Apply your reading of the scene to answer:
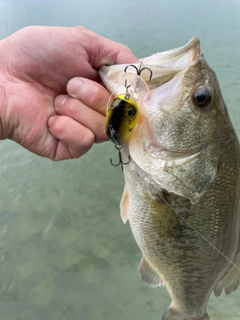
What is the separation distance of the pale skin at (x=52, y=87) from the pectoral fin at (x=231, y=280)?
98cm

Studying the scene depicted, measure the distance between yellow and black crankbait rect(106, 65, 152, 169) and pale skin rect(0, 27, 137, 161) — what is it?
31 centimetres

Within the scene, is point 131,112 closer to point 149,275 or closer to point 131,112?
point 131,112

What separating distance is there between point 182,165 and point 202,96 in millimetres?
307

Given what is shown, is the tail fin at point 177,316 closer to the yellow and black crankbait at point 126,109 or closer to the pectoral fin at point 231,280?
the pectoral fin at point 231,280

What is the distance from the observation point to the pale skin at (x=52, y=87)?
1722 millimetres

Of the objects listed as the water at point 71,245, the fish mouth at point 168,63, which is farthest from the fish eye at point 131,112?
the water at point 71,245

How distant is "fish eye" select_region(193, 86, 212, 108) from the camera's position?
4.66ft

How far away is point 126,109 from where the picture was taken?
1347mm

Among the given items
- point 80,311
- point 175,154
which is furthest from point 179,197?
point 80,311

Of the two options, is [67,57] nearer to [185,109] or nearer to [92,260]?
[185,109]

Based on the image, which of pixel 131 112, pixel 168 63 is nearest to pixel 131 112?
pixel 131 112

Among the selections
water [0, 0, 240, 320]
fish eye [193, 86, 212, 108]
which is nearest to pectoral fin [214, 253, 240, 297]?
fish eye [193, 86, 212, 108]

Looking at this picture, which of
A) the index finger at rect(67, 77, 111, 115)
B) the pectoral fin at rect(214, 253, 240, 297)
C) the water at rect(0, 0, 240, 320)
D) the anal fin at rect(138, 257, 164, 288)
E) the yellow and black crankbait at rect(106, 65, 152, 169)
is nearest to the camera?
the yellow and black crankbait at rect(106, 65, 152, 169)

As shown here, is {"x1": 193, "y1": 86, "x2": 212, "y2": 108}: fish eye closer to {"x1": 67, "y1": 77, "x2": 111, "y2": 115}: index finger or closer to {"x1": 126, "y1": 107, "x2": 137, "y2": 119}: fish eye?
{"x1": 126, "y1": 107, "x2": 137, "y2": 119}: fish eye
